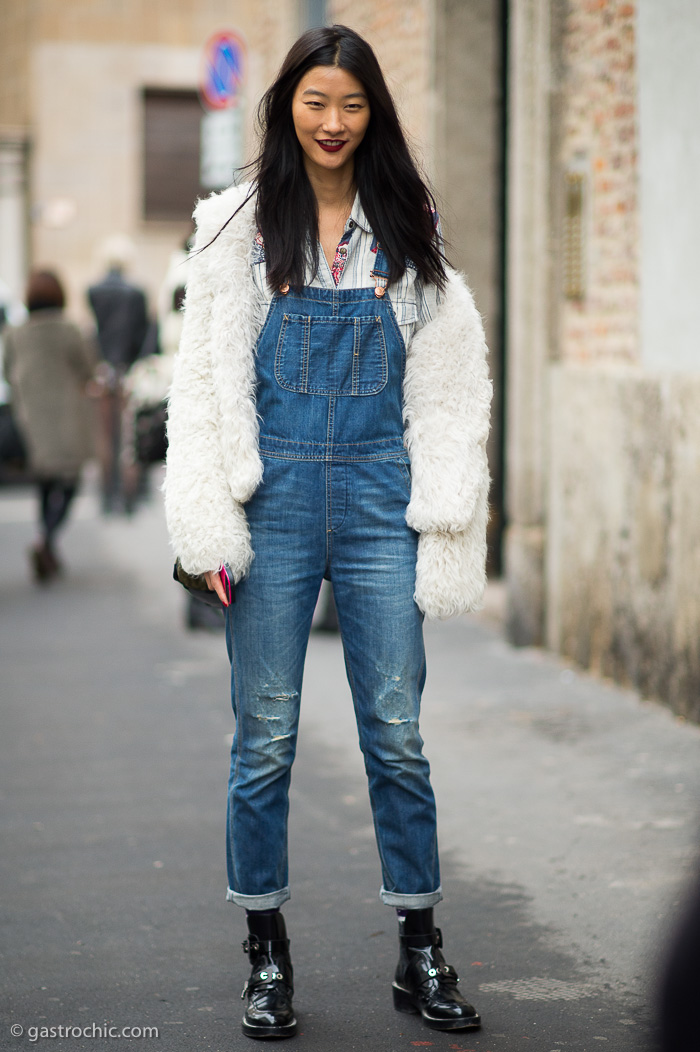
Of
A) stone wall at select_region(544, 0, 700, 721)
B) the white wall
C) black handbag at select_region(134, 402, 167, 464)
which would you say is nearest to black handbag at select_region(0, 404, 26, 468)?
black handbag at select_region(134, 402, 167, 464)

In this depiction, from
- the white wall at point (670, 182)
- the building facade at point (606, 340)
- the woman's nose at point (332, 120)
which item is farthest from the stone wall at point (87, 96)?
the woman's nose at point (332, 120)

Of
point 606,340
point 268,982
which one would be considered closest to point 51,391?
point 606,340

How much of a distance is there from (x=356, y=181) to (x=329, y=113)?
19cm

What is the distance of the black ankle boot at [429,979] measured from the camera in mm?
3166

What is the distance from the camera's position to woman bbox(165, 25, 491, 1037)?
3.09 meters

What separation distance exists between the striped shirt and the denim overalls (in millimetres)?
26

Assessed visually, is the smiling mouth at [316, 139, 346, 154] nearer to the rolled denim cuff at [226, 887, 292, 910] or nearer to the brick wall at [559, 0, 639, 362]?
the rolled denim cuff at [226, 887, 292, 910]

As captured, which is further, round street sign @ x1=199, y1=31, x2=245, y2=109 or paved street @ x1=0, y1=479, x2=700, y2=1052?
round street sign @ x1=199, y1=31, x2=245, y2=109

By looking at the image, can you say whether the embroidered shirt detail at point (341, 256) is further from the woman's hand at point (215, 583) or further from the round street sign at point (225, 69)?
the round street sign at point (225, 69)

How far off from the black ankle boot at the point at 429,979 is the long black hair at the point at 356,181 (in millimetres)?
1391

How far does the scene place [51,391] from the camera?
32.6 ft

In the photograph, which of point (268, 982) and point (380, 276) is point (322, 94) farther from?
point (268, 982)

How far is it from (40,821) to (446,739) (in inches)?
63.2

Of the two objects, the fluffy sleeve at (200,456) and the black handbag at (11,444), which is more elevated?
the fluffy sleeve at (200,456)
